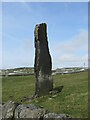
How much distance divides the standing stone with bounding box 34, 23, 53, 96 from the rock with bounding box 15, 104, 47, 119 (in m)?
13.0

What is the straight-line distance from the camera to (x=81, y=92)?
26938mm

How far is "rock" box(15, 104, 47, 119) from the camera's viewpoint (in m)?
15.4

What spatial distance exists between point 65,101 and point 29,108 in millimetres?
8848

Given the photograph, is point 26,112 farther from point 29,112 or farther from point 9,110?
point 9,110

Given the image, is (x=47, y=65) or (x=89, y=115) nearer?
(x=89, y=115)

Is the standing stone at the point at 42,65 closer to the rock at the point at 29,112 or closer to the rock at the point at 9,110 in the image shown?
the rock at the point at 9,110

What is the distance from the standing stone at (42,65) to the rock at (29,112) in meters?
13.0

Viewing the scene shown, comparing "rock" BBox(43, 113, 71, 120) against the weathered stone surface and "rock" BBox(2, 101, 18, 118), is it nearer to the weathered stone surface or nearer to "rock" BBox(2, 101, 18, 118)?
the weathered stone surface

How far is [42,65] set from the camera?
2970 cm

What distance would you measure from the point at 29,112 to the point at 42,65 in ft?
46.5

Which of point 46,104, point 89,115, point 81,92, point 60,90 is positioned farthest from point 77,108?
point 60,90

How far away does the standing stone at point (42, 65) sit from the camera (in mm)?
29469

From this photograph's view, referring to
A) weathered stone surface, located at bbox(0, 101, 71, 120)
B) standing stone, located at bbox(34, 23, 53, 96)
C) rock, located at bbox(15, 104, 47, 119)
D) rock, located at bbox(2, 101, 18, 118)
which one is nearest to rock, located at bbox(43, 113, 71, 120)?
weathered stone surface, located at bbox(0, 101, 71, 120)

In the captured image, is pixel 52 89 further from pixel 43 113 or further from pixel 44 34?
pixel 43 113
